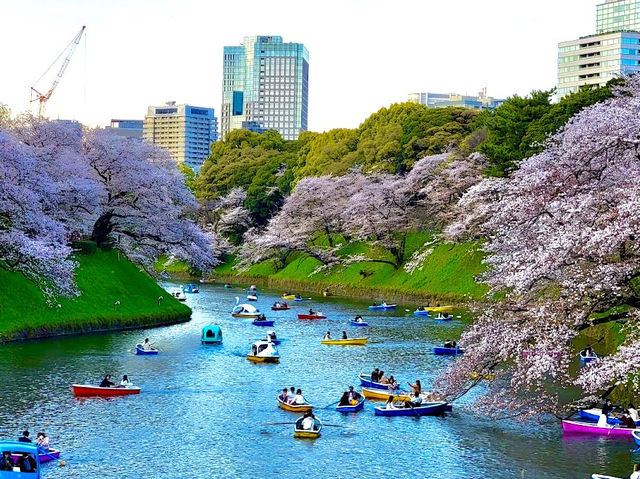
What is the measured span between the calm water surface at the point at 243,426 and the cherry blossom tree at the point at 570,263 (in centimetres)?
220

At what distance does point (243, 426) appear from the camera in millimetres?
36594

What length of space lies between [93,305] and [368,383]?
95.4 ft

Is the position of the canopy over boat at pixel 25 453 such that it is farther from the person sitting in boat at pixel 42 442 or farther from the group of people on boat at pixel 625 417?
the group of people on boat at pixel 625 417

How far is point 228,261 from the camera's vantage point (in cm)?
14188

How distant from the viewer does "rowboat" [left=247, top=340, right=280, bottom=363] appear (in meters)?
53.2

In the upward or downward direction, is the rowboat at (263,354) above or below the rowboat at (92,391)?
above

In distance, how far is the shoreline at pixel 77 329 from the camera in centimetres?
5575

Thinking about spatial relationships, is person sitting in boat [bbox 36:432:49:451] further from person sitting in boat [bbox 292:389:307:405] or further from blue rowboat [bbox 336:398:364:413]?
blue rowboat [bbox 336:398:364:413]

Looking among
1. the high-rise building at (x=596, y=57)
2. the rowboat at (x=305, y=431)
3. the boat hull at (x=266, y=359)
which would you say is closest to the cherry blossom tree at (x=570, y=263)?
the rowboat at (x=305, y=431)

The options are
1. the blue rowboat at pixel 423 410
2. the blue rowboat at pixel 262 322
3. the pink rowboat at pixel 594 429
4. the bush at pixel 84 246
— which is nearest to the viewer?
the pink rowboat at pixel 594 429

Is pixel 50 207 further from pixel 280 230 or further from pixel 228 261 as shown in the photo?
pixel 228 261

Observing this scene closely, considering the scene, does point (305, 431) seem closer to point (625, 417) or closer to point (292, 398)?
point (292, 398)

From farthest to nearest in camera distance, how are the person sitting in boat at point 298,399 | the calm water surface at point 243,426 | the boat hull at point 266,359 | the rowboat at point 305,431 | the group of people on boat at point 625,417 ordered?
the boat hull at point 266,359, the person sitting in boat at point 298,399, the rowboat at point 305,431, the group of people on boat at point 625,417, the calm water surface at point 243,426

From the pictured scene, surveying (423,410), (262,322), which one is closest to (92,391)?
(423,410)
